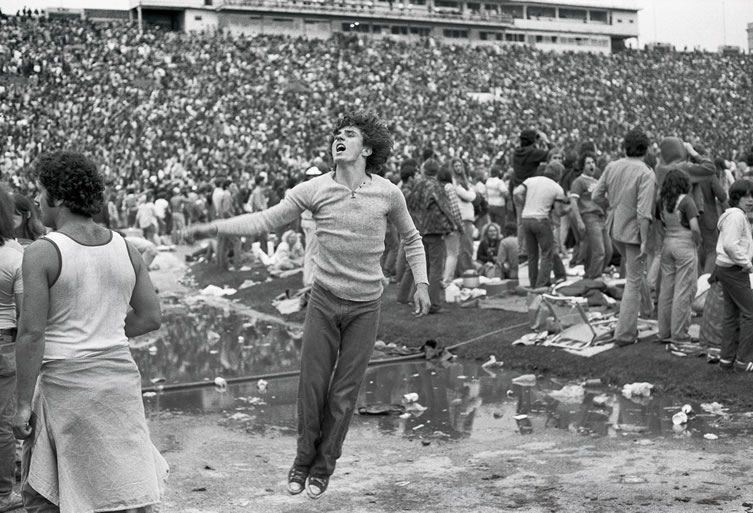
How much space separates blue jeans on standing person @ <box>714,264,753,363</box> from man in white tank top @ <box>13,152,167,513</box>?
5.99 metres

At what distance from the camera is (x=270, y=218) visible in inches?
222

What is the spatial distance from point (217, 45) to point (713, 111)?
23578 millimetres

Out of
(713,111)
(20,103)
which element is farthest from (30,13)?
(713,111)

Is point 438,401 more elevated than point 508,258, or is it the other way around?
point 508,258

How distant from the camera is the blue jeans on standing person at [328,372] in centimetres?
577

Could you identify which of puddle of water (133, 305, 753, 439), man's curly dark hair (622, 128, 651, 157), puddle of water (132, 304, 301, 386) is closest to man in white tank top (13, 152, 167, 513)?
puddle of water (133, 305, 753, 439)

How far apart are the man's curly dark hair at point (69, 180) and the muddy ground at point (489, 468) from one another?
2.42 metres

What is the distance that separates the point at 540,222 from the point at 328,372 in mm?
8353

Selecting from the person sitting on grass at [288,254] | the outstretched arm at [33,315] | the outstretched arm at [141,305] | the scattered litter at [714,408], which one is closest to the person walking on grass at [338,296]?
the outstretched arm at [141,305]

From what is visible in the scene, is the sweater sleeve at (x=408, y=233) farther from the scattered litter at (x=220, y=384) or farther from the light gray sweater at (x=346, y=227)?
the scattered litter at (x=220, y=384)

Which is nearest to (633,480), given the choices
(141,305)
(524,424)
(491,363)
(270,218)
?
(524,424)

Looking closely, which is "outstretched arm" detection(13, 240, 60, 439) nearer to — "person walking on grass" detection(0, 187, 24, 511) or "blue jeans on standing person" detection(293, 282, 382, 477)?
"person walking on grass" detection(0, 187, 24, 511)

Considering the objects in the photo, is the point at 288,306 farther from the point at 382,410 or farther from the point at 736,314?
the point at 736,314

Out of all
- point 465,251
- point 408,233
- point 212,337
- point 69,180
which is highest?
point 69,180
